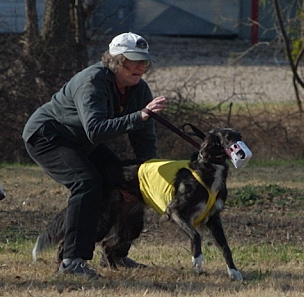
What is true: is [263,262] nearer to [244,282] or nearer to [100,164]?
[244,282]

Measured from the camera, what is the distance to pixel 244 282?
269 inches

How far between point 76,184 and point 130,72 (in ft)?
2.87

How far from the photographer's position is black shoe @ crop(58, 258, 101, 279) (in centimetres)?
682

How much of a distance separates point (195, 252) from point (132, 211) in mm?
→ 680

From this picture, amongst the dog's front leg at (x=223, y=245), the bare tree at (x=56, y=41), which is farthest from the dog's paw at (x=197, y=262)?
the bare tree at (x=56, y=41)

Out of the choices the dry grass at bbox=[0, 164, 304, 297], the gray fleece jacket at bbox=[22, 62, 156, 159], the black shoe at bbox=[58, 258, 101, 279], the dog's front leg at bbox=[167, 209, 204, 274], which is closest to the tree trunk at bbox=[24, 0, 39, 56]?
the dry grass at bbox=[0, 164, 304, 297]

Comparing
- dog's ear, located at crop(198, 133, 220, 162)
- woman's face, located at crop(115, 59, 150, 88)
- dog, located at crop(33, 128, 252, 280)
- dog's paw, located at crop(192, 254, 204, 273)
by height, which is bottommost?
dog's paw, located at crop(192, 254, 204, 273)

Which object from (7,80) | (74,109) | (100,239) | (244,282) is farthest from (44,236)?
(7,80)

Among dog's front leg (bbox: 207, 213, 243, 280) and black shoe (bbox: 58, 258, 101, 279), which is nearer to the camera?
black shoe (bbox: 58, 258, 101, 279)

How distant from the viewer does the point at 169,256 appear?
791 centimetres

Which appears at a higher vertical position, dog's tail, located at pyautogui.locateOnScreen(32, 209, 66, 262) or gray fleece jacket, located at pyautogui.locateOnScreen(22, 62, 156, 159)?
gray fleece jacket, located at pyautogui.locateOnScreen(22, 62, 156, 159)

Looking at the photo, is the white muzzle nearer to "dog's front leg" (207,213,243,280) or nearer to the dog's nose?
the dog's nose

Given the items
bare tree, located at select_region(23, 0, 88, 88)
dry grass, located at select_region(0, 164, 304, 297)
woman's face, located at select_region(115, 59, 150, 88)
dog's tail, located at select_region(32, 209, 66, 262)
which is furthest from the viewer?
bare tree, located at select_region(23, 0, 88, 88)

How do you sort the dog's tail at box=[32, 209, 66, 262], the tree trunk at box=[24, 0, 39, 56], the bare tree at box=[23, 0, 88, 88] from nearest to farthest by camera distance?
1. the dog's tail at box=[32, 209, 66, 262]
2. the bare tree at box=[23, 0, 88, 88]
3. the tree trunk at box=[24, 0, 39, 56]
